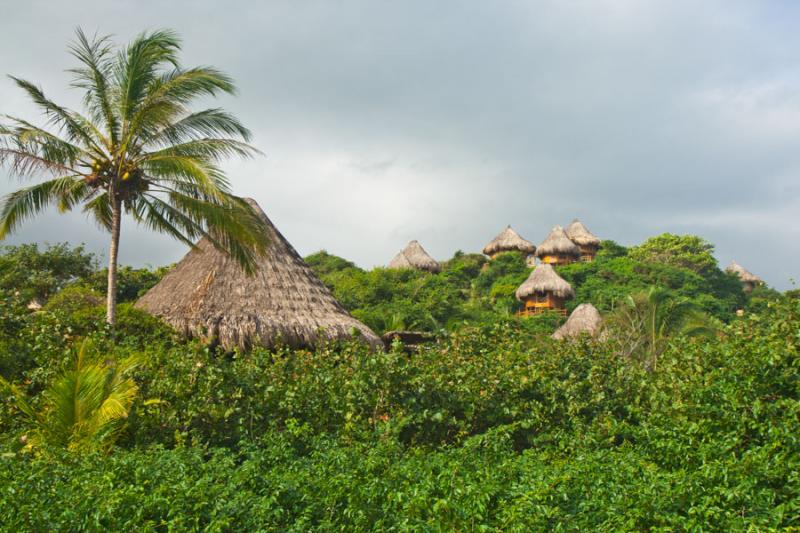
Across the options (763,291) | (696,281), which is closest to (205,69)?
(696,281)

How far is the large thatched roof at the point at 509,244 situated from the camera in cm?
4309

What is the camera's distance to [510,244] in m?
43.2

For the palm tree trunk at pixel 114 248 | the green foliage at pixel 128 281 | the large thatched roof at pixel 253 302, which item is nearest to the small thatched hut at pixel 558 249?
the green foliage at pixel 128 281

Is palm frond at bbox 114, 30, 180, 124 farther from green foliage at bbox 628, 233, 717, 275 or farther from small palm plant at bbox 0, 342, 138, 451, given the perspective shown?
green foliage at bbox 628, 233, 717, 275

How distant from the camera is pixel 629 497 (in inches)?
154

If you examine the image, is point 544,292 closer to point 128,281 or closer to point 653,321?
point 653,321

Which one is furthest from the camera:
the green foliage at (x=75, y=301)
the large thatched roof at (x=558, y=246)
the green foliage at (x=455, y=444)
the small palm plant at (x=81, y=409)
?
the large thatched roof at (x=558, y=246)

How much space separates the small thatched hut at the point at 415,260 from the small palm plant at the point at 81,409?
3023 centimetres

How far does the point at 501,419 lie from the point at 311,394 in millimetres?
1886

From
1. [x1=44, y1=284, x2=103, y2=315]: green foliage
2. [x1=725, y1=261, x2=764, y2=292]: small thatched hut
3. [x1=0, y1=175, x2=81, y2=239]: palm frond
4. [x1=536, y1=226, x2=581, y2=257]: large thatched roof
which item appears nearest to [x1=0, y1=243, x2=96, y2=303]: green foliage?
[x1=44, y1=284, x2=103, y2=315]: green foliage

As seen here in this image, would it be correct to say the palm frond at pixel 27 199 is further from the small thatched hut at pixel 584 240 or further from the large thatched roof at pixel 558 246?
the small thatched hut at pixel 584 240

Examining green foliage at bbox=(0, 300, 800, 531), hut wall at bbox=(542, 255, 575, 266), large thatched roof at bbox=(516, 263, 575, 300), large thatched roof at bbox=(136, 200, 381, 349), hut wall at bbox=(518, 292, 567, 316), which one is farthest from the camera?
hut wall at bbox=(542, 255, 575, 266)

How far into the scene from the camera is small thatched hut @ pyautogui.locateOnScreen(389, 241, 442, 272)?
37.2 metres

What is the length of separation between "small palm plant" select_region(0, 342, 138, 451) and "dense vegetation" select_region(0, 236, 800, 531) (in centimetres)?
4
